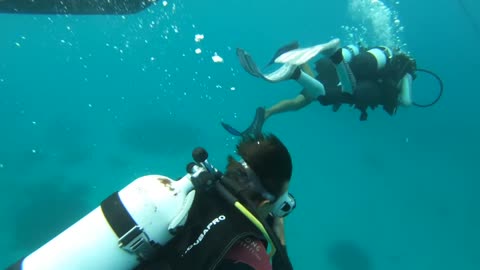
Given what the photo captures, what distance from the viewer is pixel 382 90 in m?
6.06

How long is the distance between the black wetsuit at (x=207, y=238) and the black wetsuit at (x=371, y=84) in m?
4.50

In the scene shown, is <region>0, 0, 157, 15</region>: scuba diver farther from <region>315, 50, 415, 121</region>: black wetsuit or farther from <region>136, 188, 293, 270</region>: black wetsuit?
<region>136, 188, 293, 270</region>: black wetsuit

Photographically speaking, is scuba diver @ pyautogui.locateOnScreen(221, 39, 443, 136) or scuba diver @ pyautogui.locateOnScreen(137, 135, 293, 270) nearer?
scuba diver @ pyautogui.locateOnScreen(137, 135, 293, 270)

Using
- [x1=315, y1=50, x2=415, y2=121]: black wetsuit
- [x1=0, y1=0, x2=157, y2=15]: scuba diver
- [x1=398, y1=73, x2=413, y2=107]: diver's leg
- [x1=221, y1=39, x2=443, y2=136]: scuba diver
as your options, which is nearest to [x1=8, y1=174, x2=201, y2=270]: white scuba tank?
[x1=221, y1=39, x2=443, y2=136]: scuba diver

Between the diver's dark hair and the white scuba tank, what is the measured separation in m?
0.37

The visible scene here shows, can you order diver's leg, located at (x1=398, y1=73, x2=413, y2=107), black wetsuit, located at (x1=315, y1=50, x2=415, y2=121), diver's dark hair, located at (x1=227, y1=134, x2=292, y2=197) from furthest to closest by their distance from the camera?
1. diver's leg, located at (x1=398, y1=73, x2=413, y2=107)
2. black wetsuit, located at (x1=315, y1=50, x2=415, y2=121)
3. diver's dark hair, located at (x1=227, y1=134, x2=292, y2=197)

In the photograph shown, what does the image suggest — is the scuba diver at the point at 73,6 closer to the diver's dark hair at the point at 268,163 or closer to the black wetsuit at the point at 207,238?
the diver's dark hair at the point at 268,163

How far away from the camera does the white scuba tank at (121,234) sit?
1.70 meters

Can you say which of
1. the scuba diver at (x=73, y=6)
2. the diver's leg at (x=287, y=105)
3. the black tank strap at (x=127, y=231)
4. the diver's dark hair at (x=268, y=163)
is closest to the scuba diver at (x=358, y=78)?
the diver's leg at (x=287, y=105)

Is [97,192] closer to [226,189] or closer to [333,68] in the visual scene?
[333,68]

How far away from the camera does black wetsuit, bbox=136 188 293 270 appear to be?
1.65 metres

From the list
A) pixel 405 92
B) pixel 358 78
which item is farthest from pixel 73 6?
pixel 405 92

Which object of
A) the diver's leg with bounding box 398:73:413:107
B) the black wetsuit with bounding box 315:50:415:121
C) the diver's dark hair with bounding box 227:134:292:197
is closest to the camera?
the diver's dark hair with bounding box 227:134:292:197

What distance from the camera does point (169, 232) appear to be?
1.73 m
